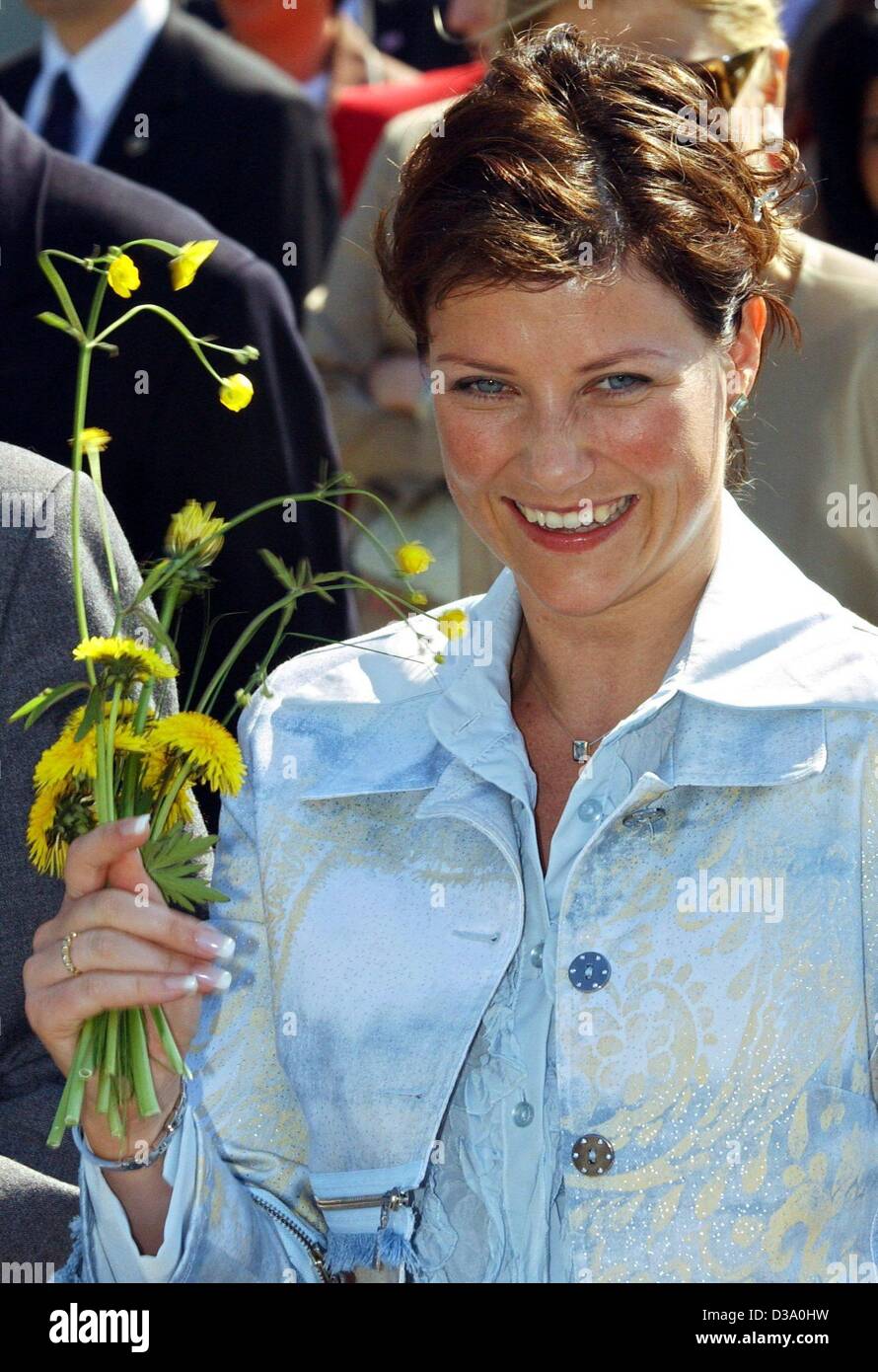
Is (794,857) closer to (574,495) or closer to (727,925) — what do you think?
(727,925)

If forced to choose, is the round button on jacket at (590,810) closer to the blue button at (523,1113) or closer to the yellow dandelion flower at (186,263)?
the blue button at (523,1113)

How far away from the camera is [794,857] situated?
1.71 metres

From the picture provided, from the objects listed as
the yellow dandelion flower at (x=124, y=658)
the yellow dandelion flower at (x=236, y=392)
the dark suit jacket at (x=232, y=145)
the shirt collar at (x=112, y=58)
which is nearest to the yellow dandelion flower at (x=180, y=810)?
the yellow dandelion flower at (x=124, y=658)

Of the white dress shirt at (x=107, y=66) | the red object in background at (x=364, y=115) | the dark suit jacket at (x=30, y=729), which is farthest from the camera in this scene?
the red object in background at (x=364, y=115)

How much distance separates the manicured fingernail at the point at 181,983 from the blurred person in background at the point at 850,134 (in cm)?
216

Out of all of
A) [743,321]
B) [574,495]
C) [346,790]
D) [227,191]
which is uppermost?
[227,191]

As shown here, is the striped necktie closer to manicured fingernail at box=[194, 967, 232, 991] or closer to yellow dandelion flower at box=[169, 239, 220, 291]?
yellow dandelion flower at box=[169, 239, 220, 291]

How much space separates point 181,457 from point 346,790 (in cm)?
104

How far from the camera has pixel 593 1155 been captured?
1.68 m

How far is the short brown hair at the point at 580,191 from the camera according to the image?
1.74m

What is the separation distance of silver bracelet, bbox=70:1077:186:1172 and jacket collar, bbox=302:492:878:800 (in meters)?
0.34

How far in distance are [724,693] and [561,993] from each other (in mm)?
303

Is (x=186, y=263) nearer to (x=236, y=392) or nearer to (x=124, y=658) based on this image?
(x=236, y=392)
